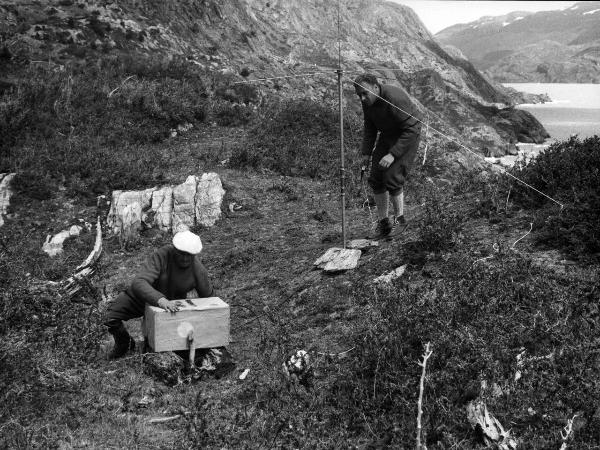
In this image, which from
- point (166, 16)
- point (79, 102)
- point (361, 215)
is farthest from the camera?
point (166, 16)

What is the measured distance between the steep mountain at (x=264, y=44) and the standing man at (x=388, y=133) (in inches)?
33.7

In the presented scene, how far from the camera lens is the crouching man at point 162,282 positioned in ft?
20.0

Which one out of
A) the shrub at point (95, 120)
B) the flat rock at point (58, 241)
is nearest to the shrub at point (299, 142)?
the shrub at point (95, 120)

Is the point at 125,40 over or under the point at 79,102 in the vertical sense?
over

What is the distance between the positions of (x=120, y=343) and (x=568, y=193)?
5.55 m

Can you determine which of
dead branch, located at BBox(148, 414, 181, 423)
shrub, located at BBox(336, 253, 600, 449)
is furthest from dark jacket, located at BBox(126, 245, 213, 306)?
shrub, located at BBox(336, 253, 600, 449)

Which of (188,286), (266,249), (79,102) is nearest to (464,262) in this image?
(188,286)

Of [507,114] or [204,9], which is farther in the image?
[507,114]

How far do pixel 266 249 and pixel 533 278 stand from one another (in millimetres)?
4919

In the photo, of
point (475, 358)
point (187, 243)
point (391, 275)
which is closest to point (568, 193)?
point (391, 275)

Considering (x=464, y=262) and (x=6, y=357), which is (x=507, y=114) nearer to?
(x=464, y=262)

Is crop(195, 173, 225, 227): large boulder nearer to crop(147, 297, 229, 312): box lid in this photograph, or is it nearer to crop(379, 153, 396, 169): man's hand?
crop(379, 153, 396, 169): man's hand

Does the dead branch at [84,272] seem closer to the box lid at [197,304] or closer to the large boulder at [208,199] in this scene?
the large boulder at [208,199]

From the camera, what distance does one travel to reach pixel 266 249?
32.3 feet
